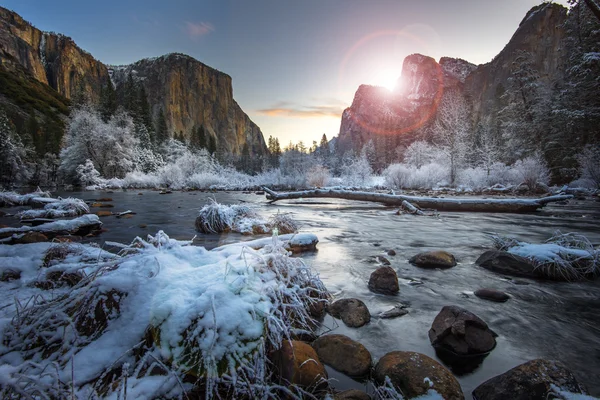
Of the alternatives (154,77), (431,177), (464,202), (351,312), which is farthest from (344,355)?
(154,77)

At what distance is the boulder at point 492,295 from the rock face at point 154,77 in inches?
4161

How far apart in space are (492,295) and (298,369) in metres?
2.82

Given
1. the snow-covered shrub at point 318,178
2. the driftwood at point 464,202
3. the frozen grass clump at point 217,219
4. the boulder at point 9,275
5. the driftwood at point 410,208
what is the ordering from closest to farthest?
the boulder at point 9,275
the frozen grass clump at point 217,219
the driftwood at point 464,202
the driftwood at point 410,208
the snow-covered shrub at point 318,178

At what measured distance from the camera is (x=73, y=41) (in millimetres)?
116062

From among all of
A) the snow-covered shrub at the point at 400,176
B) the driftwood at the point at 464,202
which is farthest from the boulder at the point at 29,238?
the snow-covered shrub at the point at 400,176

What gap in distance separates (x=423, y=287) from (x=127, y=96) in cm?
5689

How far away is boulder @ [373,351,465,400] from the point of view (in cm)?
159

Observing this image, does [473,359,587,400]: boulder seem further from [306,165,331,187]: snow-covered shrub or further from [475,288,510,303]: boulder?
[306,165,331,187]: snow-covered shrub

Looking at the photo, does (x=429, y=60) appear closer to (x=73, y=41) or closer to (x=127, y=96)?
(x=127, y=96)

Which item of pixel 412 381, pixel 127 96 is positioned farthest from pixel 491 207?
pixel 127 96

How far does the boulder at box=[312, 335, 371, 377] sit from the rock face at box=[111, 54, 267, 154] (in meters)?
114

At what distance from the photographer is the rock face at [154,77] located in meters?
94.5

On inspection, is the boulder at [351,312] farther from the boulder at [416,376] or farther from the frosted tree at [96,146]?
the frosted tree at [96,146]

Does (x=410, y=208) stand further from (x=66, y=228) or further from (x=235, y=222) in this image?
(x=66, y=228)
